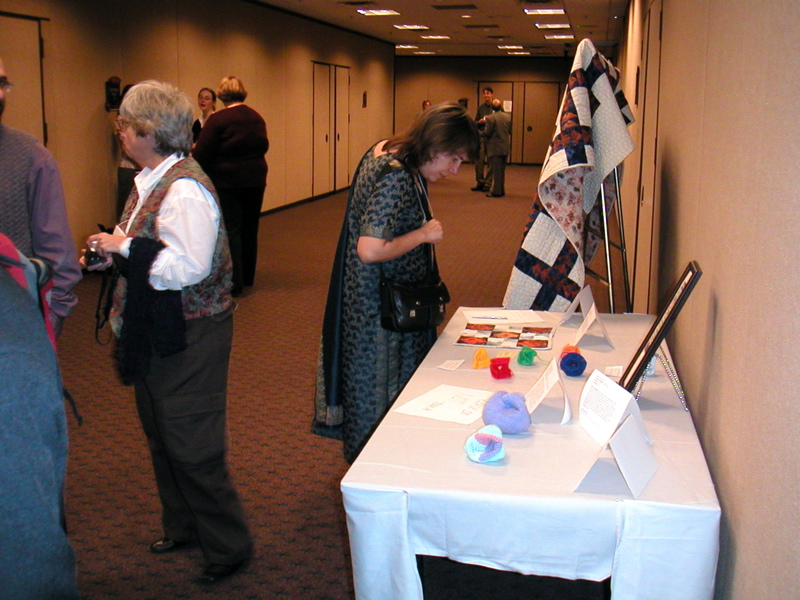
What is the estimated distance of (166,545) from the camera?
260 centimetres

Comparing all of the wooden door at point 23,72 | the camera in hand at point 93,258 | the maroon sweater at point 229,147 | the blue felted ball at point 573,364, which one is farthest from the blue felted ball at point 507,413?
the wooden door at point 23,72

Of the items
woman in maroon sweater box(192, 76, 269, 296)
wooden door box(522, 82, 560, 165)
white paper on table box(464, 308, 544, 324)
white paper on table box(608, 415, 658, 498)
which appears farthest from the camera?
wooden door box(522, 82, 560, 165)

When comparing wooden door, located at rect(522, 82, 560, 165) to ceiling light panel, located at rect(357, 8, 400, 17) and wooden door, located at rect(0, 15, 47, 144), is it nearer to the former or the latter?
ceiling light panel, located at rect(357, 8, 400, 17)

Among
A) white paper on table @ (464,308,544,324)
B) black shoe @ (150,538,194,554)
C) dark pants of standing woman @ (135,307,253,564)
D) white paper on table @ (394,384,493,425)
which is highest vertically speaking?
white paper on table @ (464,308,544,324)

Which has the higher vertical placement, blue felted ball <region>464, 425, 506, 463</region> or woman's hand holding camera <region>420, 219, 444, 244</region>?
woman's hand holding camera <region>420, 219, 444, 244</region>

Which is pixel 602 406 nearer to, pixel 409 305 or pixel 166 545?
pixel 409 305

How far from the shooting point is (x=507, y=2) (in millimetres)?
11141

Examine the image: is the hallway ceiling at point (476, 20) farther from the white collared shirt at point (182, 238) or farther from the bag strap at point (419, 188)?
the white collared shirt at point (182, 238)

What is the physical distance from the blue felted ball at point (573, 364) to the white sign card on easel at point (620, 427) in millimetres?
380

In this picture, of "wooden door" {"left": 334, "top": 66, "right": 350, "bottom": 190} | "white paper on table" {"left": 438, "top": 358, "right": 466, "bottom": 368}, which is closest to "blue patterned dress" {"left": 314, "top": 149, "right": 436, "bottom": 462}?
"white paper on table" {"left": 438, "top": 358, "right": 466, "bottom": 368}

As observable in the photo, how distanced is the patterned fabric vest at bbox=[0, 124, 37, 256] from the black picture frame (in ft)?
5.61

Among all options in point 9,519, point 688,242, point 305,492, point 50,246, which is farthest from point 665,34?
point 9,519

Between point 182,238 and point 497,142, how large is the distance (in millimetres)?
11286

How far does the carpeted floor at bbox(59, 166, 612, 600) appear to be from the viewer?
2453mm
